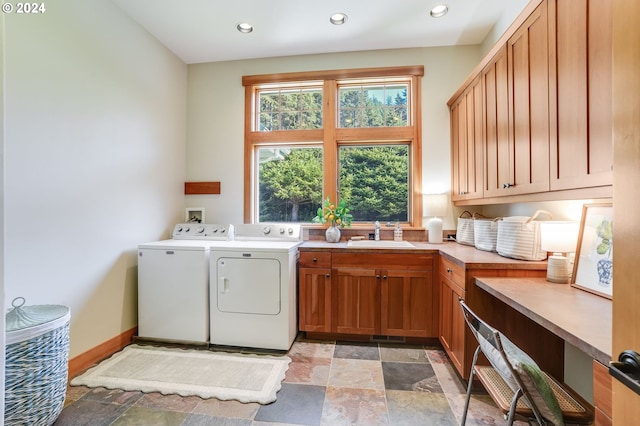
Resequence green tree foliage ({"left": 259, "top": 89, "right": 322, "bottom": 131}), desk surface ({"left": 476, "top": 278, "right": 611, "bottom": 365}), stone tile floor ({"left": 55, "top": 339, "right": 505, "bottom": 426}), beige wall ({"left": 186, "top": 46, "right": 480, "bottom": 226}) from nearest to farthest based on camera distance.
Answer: desk surface ({"left": 476, "top": 278, "right": 611, "bottom": 365}) → stone tile floor ({"left": 55, "top": 339, "right": 505, "bottom": 426}) → beige wall ({"left": 186, "top": 46, "right": 480, "bottom": 226}) → green tree foliage ({"left": 259, "top": 89, "right": 322, "bottom": 131})

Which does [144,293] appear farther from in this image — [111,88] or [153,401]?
[111,88]

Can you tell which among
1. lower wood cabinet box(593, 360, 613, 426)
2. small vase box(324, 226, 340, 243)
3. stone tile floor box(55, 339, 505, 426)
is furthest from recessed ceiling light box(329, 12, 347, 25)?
stone tile floor box(55, 339, 505, 426)

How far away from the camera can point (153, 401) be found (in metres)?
1.78

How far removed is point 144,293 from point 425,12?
3.62 metres

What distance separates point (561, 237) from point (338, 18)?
8.21 ft

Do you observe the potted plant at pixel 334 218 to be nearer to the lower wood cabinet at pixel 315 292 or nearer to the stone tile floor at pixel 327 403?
the lower wood cabinet at pixel 315 292

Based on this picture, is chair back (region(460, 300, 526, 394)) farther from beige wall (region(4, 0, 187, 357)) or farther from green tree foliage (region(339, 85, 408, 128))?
beige wall (region(4, 0, 187, 357))

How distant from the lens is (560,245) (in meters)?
1.61

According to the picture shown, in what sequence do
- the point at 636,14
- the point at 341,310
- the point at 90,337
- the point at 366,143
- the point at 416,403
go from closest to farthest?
the point at 636,14 < the point at 416,403 < the point at 90,337 < the point at 341,310 < the point at 366,143

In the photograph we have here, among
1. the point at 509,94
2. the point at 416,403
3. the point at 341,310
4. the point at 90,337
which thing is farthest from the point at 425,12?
the point at 90,337

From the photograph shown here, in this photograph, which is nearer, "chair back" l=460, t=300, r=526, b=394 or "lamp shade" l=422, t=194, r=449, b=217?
"chair back" l=460, t=300, r=526, b=394

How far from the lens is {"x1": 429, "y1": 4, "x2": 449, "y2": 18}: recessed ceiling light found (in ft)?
7.94

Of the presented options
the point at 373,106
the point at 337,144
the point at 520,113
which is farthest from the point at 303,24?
the point at 520,113

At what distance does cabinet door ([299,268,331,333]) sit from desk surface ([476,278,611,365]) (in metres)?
1.29
